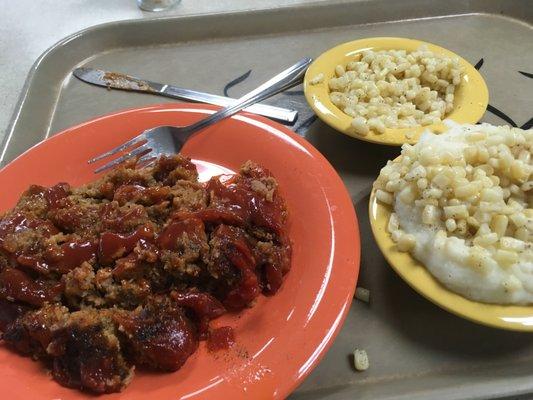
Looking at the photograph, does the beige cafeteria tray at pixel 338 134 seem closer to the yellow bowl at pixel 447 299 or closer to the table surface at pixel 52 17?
the yellow bowl at pixel 447 299

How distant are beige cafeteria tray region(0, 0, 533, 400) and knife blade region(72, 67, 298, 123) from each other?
34 mm

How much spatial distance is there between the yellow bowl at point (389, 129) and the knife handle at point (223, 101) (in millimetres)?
114

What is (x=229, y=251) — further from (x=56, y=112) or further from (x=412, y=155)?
(x=56, y=112)

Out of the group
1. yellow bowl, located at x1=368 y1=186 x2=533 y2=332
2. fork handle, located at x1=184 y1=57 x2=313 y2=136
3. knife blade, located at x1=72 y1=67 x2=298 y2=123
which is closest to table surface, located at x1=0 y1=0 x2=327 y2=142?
knife blade, located at x1=72 y1=67 x2=298 y2=123

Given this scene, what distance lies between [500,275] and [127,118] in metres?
1.04

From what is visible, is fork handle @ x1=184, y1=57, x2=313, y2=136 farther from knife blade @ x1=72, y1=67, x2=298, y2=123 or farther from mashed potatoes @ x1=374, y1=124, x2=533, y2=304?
mashed potatoes @ x1=374, y1=124, x2=533, y2=304

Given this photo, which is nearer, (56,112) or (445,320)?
(445,320)

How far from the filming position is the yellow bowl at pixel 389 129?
4.39 feet

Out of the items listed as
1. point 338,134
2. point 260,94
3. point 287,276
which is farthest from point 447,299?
point 260,94

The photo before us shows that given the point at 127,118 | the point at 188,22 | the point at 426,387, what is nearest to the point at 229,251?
the point at 426,387

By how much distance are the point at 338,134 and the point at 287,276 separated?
65 centimetres

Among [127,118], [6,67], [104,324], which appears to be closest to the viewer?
[104,324]

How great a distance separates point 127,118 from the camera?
140cm

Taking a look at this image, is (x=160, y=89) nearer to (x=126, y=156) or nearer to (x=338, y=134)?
(x=126, y=156)
